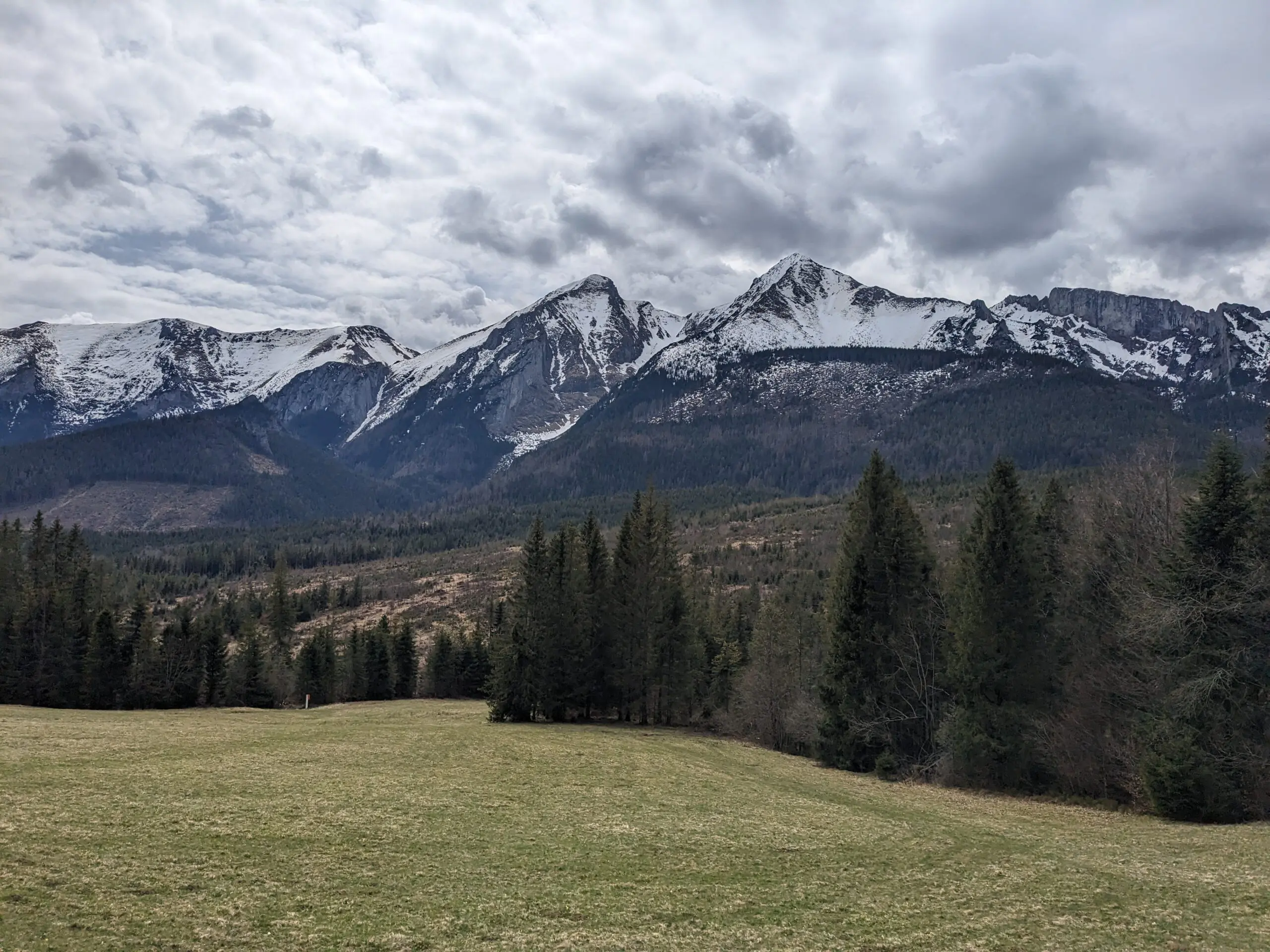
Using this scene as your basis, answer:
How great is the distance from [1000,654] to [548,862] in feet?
92.3

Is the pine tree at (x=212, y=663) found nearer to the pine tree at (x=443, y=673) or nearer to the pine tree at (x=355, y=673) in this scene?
the pine tree at (x=355, y=673)

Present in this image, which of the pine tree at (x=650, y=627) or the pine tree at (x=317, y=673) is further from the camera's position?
the pine tree at (x=317, y=673)

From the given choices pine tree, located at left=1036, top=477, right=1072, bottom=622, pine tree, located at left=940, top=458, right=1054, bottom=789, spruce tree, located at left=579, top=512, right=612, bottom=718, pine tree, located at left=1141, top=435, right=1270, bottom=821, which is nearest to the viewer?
pine tree, located at left=1141, top=435, right=1270, bottom=821

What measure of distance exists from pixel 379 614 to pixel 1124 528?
609 ft

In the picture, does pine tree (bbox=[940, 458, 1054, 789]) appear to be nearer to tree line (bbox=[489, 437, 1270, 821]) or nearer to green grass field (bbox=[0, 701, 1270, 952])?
tree line (bbox=[489, 437, 1270, 821])

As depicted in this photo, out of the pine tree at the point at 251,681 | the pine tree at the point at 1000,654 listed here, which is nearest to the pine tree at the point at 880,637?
the pine tree at the point at 1000,654

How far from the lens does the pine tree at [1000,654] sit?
123ft

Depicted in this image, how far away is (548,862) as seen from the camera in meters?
19.1

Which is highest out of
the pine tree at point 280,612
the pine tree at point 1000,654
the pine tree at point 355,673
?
the pine tree at point 1000,654

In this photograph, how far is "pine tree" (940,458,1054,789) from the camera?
37.3 metres

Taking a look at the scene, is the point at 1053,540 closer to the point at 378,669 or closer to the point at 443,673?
the point at 443,673

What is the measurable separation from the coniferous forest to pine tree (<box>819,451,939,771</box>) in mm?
136

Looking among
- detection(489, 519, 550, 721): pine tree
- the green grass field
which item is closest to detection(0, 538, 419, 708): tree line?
detection(489, 519, 550, 721): pine tree

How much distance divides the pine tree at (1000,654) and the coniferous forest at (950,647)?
0.35 ft
